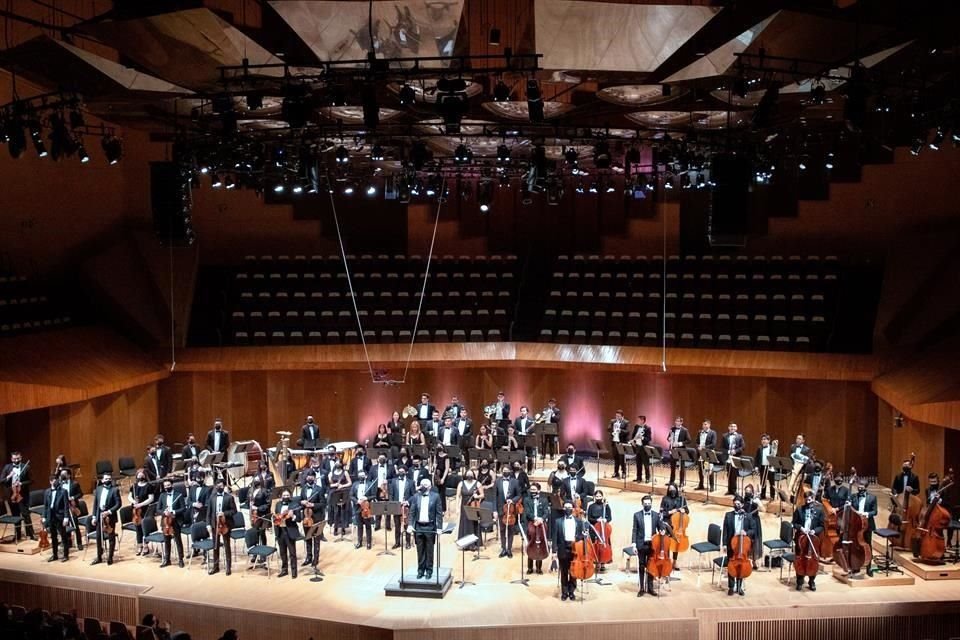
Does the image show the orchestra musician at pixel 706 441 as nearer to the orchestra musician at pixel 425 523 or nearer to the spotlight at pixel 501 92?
the orchestra musician at pixel 425 523

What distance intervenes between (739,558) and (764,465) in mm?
3962

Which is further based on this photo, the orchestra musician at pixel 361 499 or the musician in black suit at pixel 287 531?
the orchestra musician at pixel 361 499

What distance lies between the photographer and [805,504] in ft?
38.5

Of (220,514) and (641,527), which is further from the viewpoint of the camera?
(220,514)

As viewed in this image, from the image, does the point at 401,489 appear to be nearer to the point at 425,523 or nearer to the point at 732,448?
the point at 425,523

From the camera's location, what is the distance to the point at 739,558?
11.5 metres

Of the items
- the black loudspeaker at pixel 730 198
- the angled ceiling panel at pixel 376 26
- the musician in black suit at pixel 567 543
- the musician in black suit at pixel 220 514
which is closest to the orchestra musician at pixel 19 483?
the musician in black suit at pixel 220 514

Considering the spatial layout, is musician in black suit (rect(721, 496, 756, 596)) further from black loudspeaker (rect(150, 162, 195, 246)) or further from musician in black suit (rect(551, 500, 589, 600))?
black loudspeaker (rect(150, 162, 195, 246))

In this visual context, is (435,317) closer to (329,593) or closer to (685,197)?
(685,197)

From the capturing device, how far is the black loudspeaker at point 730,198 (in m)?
12.9

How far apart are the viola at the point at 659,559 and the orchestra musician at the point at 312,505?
4282 millimetres

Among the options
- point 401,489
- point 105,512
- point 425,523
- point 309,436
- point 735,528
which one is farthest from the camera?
point 309,436

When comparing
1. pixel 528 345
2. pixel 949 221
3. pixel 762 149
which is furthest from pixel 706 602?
pixel 949 221

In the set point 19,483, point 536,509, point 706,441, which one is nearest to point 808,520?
point 536,509
